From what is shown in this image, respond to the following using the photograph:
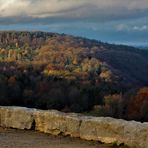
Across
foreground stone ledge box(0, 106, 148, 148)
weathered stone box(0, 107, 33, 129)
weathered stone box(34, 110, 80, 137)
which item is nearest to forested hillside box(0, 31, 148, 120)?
weathered stone box(0, 107, 33, 129)

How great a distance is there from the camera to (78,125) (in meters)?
11.1

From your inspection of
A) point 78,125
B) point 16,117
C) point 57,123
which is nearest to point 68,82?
point 16,117

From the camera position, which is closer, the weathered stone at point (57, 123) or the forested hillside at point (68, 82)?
the weathered stone at point (57, 123)

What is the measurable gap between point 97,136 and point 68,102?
6773 cm

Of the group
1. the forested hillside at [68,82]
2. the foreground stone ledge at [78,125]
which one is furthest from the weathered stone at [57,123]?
the forested hillside at [68,82]

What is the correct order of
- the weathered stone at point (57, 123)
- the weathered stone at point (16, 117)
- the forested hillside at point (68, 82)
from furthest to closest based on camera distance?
the forested hillside at point (68, 82) → the weathered stone at point (16, 117) → the weathered stone at point (57, 123)

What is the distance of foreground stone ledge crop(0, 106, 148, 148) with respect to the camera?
10.0m

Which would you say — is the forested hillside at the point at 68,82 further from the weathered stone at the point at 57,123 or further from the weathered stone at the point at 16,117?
the weathered stone at the point at 57,123

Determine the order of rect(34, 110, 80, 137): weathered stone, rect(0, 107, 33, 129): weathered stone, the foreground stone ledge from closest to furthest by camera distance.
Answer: the foreground stone ledge < rect(34, 110, 80, 137): weathered stone < rect(0, 107, 33, 129): weathered stone

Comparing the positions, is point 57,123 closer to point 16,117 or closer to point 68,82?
point 16,117

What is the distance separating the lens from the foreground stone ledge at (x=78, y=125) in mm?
10000

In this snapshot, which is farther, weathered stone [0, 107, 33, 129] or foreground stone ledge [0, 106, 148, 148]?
weathered stone [0, 107, 33, 129]

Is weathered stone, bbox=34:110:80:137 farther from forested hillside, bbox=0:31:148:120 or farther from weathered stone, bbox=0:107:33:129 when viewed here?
forested hillside, bbox=0:31:148:120

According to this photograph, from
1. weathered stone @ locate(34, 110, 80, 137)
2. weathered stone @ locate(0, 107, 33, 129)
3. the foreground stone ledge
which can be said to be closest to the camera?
the foreground stone ledge
